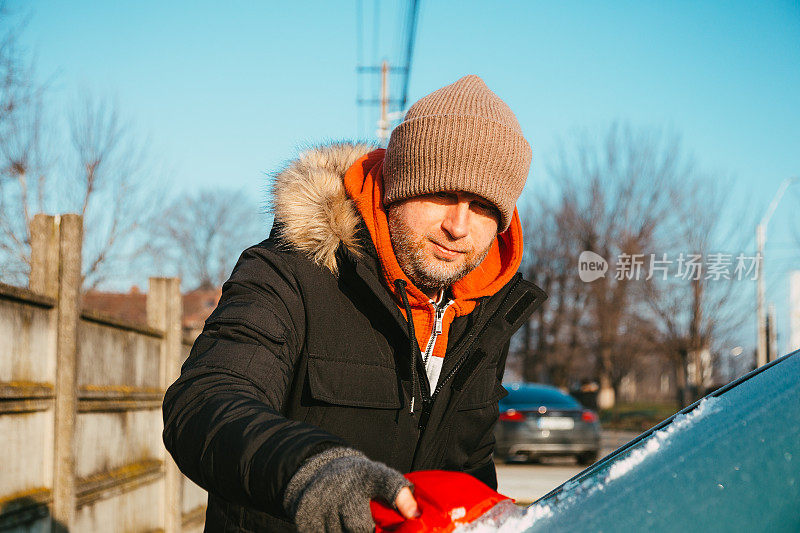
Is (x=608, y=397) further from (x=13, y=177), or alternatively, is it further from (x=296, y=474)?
(x=296, y=474)

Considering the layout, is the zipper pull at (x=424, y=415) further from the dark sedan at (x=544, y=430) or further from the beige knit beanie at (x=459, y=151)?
the dark sedan at (x=544, y=430)

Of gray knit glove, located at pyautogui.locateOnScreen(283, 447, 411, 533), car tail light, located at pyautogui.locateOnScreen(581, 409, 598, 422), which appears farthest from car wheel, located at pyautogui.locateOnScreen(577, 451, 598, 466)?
gray knit glove, located at pyautogui.locateOnScreen(283, 447, 411, 533)

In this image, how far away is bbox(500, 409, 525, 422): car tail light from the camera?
13.6 m

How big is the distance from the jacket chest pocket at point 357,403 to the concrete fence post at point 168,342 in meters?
4.17

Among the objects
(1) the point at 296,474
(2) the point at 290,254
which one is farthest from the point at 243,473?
(2) the point at 290,254

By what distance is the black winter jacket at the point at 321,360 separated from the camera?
5.06ft

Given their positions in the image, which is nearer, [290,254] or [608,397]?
[290,254]

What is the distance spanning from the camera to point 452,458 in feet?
8.21

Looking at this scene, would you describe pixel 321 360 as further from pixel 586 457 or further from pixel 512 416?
pixel 586 457

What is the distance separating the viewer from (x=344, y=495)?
45.8 inches

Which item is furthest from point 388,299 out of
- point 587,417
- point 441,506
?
point 587,417

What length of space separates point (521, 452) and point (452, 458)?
11476 millimetres

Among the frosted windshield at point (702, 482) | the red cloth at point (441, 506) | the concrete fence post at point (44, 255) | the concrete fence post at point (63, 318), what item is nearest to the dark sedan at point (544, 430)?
the concrete fence post at point (63, 318)

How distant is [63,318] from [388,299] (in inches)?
102
